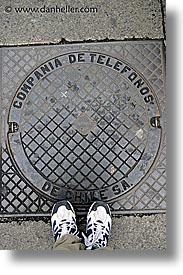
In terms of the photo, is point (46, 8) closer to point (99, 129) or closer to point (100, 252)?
point (99, 129)

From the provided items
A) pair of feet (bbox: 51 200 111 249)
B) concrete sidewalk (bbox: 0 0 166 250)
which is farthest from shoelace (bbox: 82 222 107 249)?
concrete sidewalk (bbox: 0 0 166 250)

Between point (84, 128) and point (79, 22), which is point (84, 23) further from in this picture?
point (84, 128)

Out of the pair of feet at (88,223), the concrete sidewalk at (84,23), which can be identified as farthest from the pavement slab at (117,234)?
the concrete sidewalk at (84,23)

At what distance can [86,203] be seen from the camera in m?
2.08

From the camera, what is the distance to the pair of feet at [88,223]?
79.9 inches

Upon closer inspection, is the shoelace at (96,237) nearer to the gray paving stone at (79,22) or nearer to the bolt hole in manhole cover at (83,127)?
the bolt hole in manhole cover at (83,127)

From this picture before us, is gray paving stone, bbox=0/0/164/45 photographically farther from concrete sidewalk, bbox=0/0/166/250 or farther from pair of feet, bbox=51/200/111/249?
pair of feet, bbox=51/200/111/249

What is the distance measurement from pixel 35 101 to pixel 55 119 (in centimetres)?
11

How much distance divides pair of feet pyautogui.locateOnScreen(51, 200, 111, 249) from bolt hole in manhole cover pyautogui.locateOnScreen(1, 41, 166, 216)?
40mm

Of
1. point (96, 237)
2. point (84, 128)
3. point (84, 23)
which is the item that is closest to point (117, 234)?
point (96, 237)

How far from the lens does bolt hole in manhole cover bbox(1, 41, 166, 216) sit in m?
2.09

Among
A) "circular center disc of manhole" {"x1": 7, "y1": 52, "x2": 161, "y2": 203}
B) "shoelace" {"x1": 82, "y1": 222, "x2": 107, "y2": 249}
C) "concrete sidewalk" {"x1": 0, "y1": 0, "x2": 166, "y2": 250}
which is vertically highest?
"concrete sidewalk" {"x1": 0, "y1": 0, "x2": 166, "y2": 250}

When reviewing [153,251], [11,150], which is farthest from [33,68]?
[153,251]

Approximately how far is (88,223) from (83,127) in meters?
0.39
